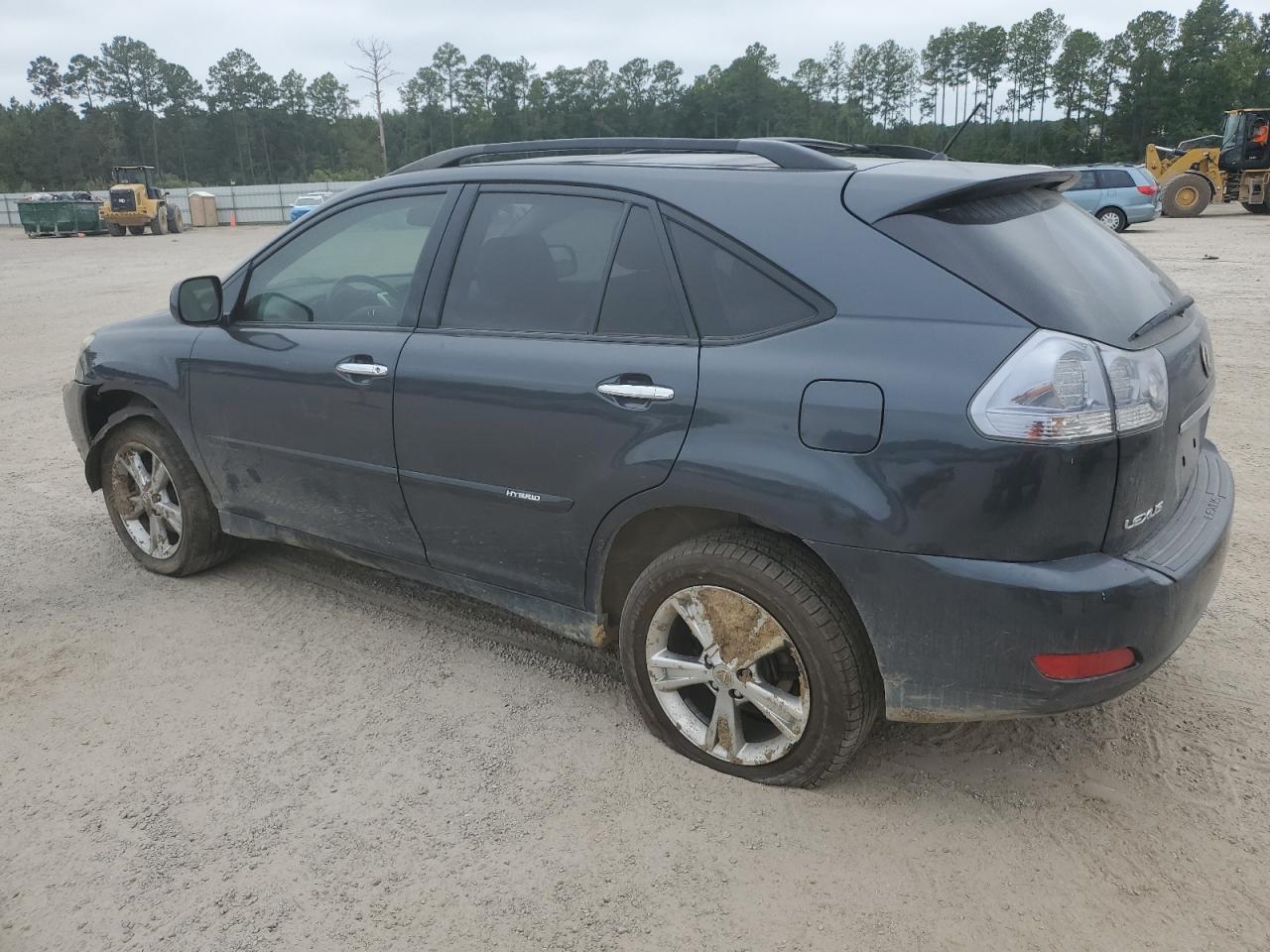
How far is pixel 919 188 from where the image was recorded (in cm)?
253

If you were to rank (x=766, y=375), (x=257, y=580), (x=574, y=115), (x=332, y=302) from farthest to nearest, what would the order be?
(x=574, y=115), (x=257, y=580), (x=332, y=302), (x=766, y=375)

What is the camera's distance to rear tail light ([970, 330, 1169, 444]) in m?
2.20

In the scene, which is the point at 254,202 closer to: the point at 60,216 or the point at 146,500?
the point at 60,216

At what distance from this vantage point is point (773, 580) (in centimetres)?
256

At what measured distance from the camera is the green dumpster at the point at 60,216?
38.9 metres

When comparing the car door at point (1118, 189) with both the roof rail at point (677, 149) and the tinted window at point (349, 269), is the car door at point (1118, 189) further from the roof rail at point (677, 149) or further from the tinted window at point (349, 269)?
the tinted window at point (349, 269)

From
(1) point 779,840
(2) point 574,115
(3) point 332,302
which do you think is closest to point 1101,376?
(1) point 779,840

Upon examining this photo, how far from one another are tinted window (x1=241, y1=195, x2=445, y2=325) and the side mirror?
125mm

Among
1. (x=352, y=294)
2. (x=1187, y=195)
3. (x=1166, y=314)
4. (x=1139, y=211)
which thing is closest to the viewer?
(x=1166, y=314)

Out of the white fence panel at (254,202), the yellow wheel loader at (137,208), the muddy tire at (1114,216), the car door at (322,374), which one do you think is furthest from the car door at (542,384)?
the white fence panel at (254,202)

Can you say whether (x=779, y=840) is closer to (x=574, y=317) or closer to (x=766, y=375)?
(x=766, y=375)

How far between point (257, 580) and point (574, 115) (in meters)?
98.5

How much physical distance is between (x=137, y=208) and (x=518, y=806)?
40.8 m

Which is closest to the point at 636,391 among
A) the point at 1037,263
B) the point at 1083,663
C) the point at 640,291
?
the point at 640,291
